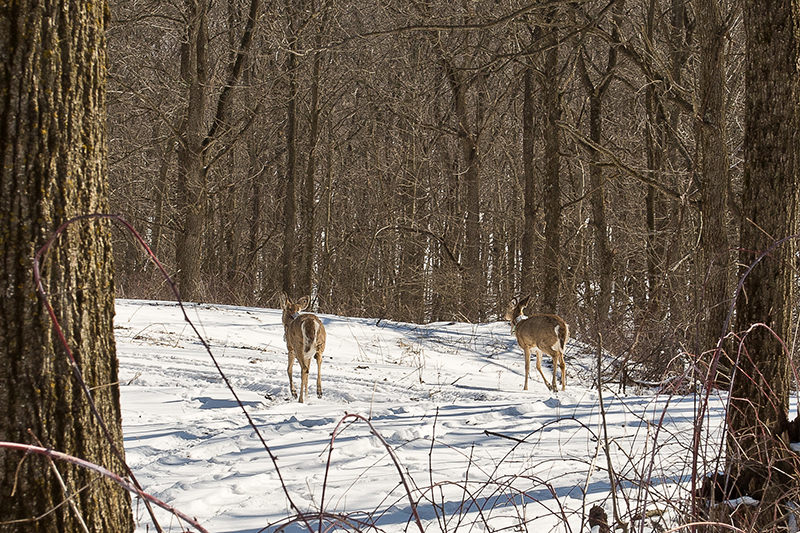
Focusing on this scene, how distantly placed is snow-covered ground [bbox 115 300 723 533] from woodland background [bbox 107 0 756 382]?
5.45 feet

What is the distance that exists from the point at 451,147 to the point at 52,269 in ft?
101

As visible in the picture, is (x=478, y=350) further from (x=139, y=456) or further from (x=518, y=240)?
(x=518, y=240)

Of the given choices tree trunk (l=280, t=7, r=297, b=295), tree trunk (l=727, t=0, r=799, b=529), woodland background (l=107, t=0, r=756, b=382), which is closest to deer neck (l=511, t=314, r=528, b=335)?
woodland background (l=107, t=0, r=756, b=382)

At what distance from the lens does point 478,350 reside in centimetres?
1406

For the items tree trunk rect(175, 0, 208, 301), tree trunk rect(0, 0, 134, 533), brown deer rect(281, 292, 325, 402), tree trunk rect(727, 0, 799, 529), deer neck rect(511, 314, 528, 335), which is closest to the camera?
tree trunk rect(0, 0, 134, 533)

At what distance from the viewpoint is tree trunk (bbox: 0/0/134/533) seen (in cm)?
243

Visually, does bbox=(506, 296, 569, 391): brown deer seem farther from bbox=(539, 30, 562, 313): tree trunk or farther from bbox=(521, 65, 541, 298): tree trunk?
bbox=(521, 65, 541, 298): tree trunk

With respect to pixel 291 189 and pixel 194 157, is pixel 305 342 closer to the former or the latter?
pixel 194 157

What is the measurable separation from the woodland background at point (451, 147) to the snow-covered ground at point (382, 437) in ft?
5.45

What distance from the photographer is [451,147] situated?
3262cm

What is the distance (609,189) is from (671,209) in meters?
6.59

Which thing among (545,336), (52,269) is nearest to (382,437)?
(52,269)

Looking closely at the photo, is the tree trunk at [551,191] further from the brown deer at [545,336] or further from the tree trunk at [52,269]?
the tree trunk at [52,269]

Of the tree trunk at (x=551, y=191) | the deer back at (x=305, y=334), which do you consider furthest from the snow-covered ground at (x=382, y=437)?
the tree trunk at (x=551, y=191)
